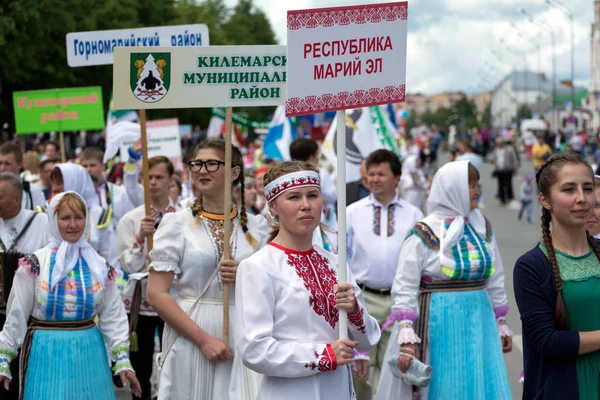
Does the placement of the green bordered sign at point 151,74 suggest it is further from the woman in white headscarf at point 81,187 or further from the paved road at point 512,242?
the paved road at point 512,242

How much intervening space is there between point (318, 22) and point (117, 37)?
172 inches

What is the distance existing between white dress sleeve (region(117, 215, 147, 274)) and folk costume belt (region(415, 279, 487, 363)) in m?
2.16

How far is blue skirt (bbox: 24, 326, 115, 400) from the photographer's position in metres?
5.64

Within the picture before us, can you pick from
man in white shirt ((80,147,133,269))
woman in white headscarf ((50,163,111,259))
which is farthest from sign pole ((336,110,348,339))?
man in white shirt ((80,147,133,269))

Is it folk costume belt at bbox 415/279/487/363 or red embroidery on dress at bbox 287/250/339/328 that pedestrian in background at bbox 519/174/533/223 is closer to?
folk costume belt at bbox 415/279/487/363

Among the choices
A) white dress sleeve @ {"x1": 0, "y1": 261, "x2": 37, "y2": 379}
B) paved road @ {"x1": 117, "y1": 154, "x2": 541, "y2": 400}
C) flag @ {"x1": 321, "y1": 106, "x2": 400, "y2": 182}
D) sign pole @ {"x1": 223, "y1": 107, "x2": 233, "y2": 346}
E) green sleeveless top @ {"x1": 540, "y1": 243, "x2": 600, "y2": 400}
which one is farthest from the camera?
flag @ {"x1": 321, "y1": 106, "x2": 400, "y2": 182}

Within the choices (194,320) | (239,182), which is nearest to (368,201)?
(239,182)

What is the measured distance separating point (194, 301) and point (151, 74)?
1.22 m

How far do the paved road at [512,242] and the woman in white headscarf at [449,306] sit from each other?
2.17 meters

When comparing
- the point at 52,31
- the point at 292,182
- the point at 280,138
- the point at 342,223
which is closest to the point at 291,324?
the point at 342,223

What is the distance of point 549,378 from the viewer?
412 centimetres

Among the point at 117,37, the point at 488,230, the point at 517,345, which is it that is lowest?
the point at 517,345

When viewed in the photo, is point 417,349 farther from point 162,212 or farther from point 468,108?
point 468,108

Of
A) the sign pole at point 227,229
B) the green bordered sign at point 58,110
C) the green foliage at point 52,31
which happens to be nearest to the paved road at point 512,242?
the sign pole at point 227,229
